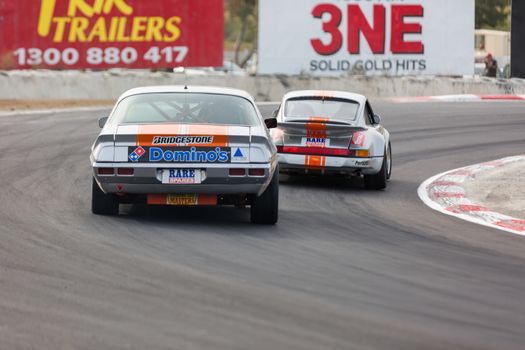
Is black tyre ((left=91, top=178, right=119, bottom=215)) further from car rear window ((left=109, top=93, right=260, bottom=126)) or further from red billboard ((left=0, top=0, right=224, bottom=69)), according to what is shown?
red billboard ((left=0, top=0, right=224, bottom=69))

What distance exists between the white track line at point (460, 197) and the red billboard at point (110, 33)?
577 inches

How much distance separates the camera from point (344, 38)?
114 feet

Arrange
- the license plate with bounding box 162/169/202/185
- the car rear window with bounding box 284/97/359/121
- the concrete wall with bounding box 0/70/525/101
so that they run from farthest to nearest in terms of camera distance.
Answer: the concrete wall with bounding box 0/70/525/101, the car rear window with bounding box 284/97/359/121, the license plate with bounding box 162/169/202/185

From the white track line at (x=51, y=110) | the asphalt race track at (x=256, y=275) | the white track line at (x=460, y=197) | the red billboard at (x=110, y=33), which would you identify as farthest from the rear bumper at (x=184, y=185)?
the red billboard at (x=110, y=33)

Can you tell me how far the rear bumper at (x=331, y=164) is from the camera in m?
15.8

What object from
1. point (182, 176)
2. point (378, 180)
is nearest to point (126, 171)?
point (182, 176)

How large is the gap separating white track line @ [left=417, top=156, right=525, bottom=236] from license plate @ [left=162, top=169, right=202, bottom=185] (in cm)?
318

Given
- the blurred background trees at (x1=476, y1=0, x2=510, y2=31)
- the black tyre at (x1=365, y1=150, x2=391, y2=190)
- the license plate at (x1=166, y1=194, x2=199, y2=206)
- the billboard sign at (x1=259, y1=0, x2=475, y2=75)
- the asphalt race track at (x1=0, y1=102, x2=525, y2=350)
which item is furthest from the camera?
the blurred background trees at (x1=476, y1=0, x2=510, y2=31)

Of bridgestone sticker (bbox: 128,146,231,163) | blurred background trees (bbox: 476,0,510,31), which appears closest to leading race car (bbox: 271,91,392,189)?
bridgestone sticker (bbox: 128,146,231,163)

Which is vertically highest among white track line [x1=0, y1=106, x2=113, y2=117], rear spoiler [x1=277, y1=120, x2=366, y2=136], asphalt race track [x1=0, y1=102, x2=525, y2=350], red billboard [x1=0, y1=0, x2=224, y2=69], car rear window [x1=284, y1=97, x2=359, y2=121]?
red billboard [x1=0, y1=0, x2=224, y2=69]

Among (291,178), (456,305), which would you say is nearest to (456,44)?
(291,178)

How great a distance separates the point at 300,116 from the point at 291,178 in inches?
44.5

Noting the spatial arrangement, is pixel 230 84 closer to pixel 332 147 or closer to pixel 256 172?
pixel 332 147

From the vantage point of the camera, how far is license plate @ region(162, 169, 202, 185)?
37.6ft
